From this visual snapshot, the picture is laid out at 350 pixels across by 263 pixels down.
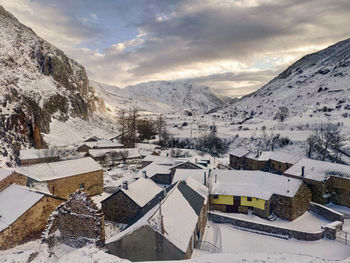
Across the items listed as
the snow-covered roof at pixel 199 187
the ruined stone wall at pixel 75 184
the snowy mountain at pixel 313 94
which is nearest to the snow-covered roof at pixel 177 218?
the snow-covered roof at pixel 199 187

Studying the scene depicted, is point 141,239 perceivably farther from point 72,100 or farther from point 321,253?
point 72,100

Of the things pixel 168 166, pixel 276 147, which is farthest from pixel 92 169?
pixel 276 147

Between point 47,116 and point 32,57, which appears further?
point 32,57

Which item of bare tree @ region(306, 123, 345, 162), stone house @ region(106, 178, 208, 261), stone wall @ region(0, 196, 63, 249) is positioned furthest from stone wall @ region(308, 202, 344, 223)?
stone wall @ region(0, 196, 63, 249)

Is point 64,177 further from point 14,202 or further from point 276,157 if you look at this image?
point 276,157

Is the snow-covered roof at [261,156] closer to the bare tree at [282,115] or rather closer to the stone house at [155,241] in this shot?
the stone house at [155,241]

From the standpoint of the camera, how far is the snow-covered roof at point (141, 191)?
2325 cm

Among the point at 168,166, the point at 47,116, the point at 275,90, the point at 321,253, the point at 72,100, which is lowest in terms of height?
the point at 321,253

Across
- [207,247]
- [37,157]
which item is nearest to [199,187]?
[207,247]

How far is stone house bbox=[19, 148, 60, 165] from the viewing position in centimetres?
4322

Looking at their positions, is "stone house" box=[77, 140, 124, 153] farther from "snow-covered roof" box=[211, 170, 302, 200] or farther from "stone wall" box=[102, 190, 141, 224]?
"stone wall" box=[102, 190, 141, 224]

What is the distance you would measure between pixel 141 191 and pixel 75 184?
13.6 m

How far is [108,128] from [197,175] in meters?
86.6

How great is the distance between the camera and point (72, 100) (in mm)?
98375
